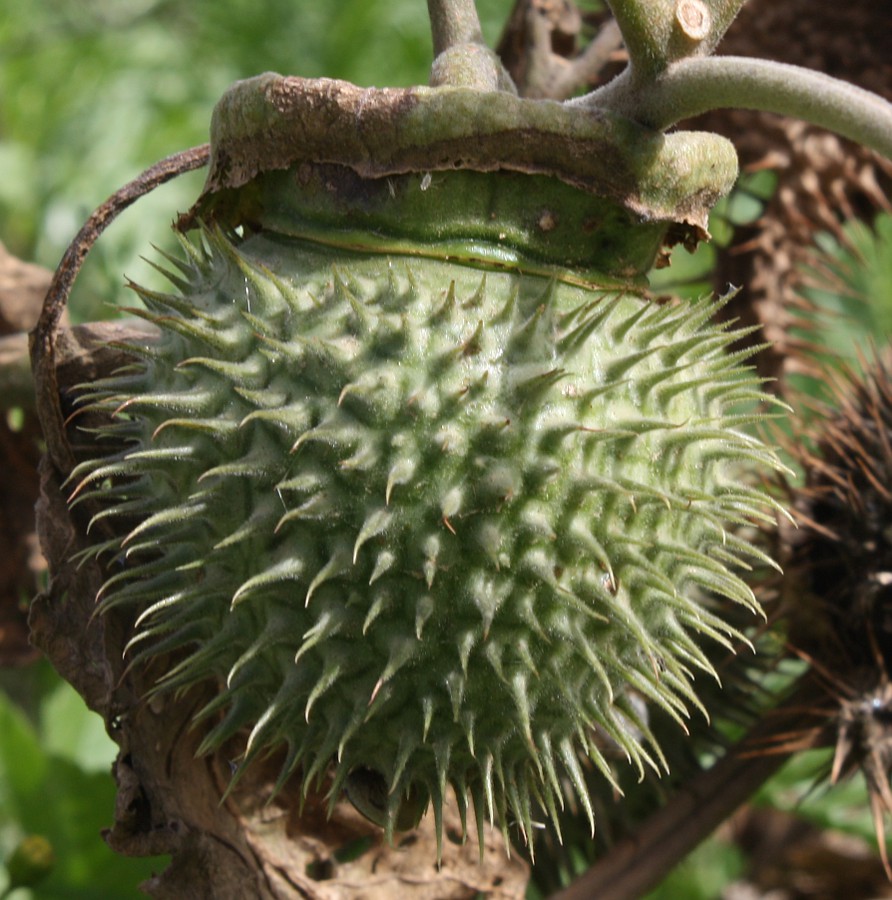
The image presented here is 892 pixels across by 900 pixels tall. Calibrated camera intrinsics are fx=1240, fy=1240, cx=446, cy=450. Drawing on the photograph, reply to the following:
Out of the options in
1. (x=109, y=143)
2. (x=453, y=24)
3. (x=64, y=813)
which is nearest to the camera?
(x=453, y=24)

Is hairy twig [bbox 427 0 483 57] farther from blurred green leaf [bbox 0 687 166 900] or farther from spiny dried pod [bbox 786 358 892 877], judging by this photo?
blurred green leaf [bbox 0 687 166 900]

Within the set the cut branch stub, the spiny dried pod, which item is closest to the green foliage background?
the spiny dried pod

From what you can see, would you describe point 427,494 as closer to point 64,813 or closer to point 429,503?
point 429,503

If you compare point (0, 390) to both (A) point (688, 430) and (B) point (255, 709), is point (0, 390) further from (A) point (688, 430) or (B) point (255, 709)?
(A) point (688, 430)

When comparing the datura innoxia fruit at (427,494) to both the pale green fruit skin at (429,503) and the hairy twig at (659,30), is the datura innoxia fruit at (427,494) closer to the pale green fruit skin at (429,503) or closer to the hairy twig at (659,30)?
the pale green fruit skin at (429,503)

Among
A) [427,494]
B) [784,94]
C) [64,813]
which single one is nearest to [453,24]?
[784,94]

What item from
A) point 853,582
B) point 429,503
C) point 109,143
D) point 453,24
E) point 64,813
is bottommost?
point 64,813

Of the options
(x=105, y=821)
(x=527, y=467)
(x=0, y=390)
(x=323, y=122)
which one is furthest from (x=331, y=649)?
(x=105, y=821)
